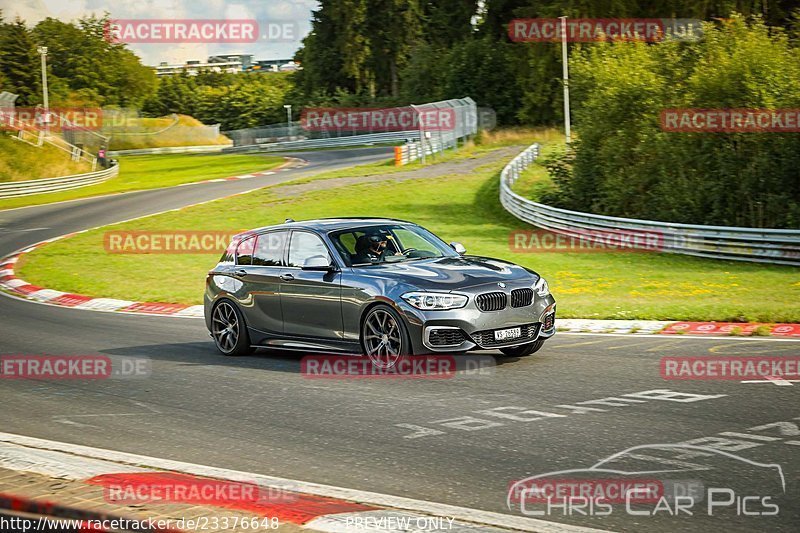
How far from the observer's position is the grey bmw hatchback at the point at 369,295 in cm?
1078

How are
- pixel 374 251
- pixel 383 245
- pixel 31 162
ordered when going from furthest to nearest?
pixel 31 162 → pixel 383 245 → pixel 374 251

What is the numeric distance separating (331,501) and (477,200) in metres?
34.4

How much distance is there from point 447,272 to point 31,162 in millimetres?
52906

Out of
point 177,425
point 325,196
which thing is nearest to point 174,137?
point 325,196

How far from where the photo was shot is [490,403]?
30.5ft

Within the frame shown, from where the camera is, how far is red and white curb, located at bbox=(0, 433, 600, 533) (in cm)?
574

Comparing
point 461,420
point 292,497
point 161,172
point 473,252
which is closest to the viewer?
point 292,497

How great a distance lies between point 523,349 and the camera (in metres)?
11.8

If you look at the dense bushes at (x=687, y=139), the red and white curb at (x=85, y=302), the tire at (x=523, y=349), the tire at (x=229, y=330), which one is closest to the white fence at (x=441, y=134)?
the dense bushes at (x=687, y=139)

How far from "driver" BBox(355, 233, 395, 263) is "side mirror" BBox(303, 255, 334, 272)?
344 millimetres

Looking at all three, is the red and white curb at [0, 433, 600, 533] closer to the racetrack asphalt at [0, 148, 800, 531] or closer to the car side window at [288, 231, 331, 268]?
the racetrack asphalt at [0, 148, 800, 531]

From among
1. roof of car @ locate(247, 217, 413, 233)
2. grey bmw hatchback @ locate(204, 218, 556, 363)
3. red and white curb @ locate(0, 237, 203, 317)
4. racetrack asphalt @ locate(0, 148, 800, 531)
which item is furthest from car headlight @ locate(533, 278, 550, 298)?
red and white curb @ locate(0, 237, 203, 317)

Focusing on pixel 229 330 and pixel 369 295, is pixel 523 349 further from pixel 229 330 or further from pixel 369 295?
pixel 229 330

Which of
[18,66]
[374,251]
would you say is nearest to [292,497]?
[374,251]
